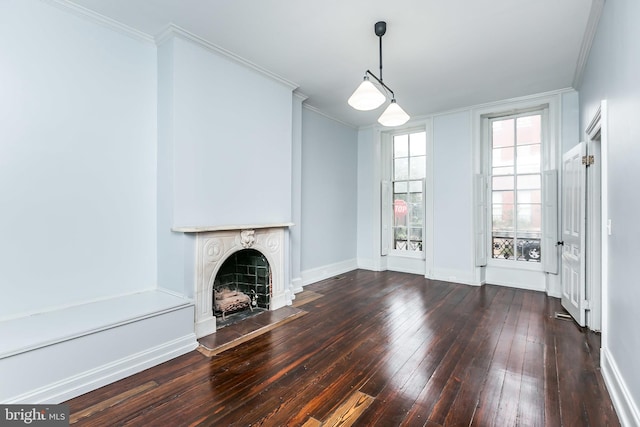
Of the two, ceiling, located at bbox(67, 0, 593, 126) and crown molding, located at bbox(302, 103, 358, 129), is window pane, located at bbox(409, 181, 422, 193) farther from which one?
ceiling, located at bbox(67, 0, 593, 126)

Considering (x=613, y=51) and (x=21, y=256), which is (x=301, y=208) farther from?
(x=613, y=51)

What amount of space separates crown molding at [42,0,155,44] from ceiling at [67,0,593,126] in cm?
5

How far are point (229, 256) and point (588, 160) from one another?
3.96m

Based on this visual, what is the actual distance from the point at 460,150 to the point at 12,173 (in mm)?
5501

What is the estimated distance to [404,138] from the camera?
5934mm

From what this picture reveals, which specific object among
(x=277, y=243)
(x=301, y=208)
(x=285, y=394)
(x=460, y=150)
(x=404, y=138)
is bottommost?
(x=285, y=394)

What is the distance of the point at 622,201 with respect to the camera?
6.29 feet

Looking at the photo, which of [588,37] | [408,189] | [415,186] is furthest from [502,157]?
[588,37]

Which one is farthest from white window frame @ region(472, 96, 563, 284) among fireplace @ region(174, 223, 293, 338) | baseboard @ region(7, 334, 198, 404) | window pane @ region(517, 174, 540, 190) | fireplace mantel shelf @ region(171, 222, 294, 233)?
baseboard @ region(7, 334, 198, 404)

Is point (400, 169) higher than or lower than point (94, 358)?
higher

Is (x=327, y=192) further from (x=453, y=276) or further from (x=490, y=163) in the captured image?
(x=490, y=163)

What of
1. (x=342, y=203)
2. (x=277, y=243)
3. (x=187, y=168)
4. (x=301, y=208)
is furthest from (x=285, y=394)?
(x=342, y=203)

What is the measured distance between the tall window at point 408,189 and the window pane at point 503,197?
117 centimetres

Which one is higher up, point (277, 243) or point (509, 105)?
point (509, 105)
